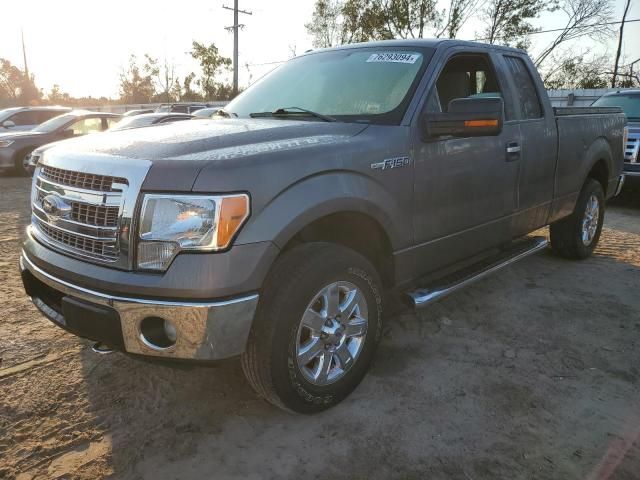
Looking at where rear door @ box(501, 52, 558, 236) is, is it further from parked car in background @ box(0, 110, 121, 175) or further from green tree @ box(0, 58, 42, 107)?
green tree @ box(0, 58, 42, 107)

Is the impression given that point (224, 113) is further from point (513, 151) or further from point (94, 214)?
point (513, 151)

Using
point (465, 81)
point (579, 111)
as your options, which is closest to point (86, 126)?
point (465, 81)

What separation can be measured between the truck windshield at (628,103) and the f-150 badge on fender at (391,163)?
8147mm

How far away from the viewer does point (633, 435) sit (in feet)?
8.01

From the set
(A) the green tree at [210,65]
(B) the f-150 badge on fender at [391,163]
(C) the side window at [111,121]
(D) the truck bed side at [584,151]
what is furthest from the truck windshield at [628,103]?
(A) the green tree at [210,65]

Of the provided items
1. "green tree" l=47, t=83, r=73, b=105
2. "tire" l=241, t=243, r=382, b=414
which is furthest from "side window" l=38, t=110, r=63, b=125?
"green tree" l=47, t=83, r=73, b=105

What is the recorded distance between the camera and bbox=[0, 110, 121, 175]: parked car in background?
38.1ft

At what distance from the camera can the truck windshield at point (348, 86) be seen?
3037mm

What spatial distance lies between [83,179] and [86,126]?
11.5 meters

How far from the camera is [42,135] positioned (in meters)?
11.9

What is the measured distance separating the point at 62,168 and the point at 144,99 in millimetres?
55412

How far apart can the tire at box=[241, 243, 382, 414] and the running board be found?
354mm

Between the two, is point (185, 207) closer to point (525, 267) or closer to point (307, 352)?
point (307, 352)

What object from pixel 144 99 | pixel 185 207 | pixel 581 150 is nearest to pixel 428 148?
pixel 185 207
